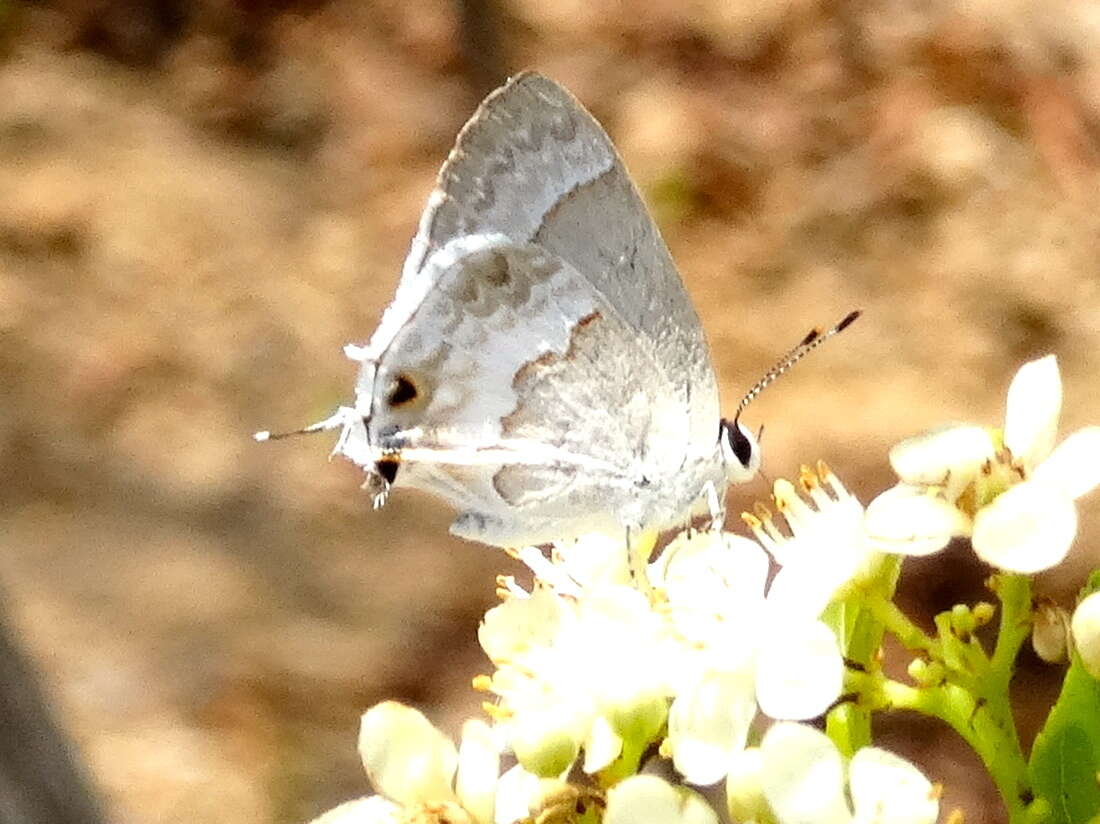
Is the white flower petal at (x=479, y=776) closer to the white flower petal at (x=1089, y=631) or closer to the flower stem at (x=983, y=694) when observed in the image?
the flower stem at (x=983, y=694)

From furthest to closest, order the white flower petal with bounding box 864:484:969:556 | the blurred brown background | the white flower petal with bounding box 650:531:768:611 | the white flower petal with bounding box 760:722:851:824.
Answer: the blurred brown background < the white flower petal with bounding box 650:531:768:611 < the white flower petal with bounding box 864:484:969:556 < the white flower petal with bounding box 760:722:851:824

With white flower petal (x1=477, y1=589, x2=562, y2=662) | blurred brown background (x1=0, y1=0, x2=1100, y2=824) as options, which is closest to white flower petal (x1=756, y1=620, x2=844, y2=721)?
white flower petal (x1=477, y1=589, x2=562, y2=662)

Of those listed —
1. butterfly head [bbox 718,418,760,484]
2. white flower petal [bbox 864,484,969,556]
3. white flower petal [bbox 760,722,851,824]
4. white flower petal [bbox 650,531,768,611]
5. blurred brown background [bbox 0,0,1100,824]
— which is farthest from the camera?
blurred brown background [bbox 0,0,1100,824]

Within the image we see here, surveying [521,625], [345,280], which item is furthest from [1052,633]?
[345,280]

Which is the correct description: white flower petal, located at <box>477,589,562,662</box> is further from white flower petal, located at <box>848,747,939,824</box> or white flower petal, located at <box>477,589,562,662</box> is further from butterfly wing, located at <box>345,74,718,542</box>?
white flower petal, located at <box>848,747,939,824</box>

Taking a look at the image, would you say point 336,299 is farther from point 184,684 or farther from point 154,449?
point 184,684
